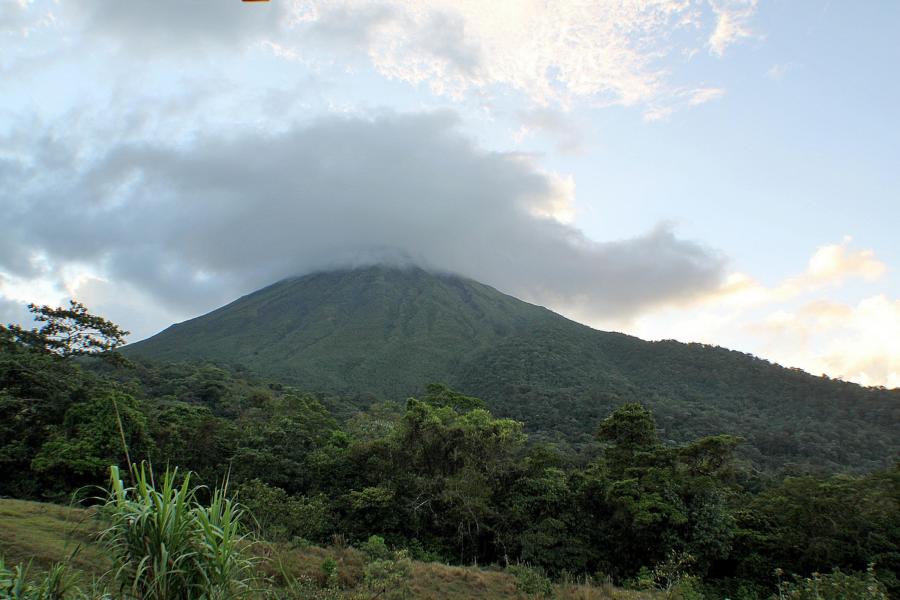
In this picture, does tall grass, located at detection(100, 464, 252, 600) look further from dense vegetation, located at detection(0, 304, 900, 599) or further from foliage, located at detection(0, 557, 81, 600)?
dense vegetation, located at detection(0, 304, 900, 599)

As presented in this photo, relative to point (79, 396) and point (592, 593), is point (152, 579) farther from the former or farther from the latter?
point (79, 396)

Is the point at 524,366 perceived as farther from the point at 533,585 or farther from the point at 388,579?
the point at 388,579

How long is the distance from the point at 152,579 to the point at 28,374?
20.2 m

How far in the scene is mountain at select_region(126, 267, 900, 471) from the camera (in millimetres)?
50781

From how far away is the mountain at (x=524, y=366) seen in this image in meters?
50.8

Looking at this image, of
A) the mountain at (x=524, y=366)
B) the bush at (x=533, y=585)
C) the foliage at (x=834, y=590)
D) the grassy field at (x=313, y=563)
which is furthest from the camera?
the mountain at (x=524, y=366)

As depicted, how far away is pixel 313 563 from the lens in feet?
36.7

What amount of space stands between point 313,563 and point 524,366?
66004 mm

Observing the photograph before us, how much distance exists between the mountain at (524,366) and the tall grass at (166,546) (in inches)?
1579

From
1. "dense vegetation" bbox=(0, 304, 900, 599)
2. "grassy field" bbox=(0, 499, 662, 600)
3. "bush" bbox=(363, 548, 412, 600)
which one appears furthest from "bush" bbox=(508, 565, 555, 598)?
"bush" bbox=(363, 548, 412, 600)

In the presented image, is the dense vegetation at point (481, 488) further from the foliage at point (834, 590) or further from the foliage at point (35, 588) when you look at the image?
the foliage at point (35, 588)

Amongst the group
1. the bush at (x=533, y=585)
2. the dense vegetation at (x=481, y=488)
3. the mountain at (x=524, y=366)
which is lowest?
the bush at (x=533, y=585)

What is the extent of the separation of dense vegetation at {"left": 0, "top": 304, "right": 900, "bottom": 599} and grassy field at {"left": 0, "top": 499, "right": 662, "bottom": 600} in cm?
209

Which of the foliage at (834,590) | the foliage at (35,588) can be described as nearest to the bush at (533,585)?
the foliage at (834,590)
